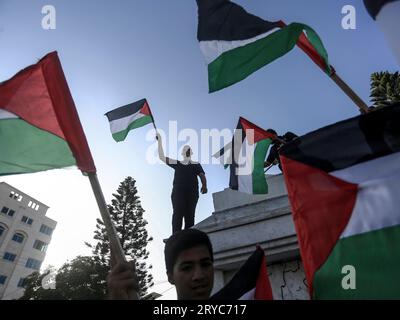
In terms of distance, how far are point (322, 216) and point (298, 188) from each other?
25 centimetres

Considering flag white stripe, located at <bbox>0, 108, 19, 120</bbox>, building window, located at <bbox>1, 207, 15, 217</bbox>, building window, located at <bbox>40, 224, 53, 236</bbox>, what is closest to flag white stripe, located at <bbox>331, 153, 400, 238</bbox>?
flag white stripe, located at <bbox>0, 108, 19, 120</bbox>

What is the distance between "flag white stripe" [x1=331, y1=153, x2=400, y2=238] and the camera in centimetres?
A: 182

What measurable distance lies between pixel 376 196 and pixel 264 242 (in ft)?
8.05

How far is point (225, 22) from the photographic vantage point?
11.3ft

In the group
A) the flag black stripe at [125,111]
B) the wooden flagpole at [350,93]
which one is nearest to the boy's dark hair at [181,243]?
the wooden flagpole at [350,93]

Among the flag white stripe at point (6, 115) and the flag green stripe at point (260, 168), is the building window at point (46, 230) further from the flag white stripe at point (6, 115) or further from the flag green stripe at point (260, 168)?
the flag white stripe at point (6, 115)

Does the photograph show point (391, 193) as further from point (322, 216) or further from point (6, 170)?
point (6, 170)

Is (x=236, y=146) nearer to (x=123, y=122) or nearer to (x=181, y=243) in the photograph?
(x=123, y=122)

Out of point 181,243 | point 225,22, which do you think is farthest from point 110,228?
point 225,22

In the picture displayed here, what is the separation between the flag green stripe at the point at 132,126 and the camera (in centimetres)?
506

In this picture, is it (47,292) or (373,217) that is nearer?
(373,217)

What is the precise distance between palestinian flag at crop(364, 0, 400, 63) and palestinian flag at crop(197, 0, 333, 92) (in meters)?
0.94
